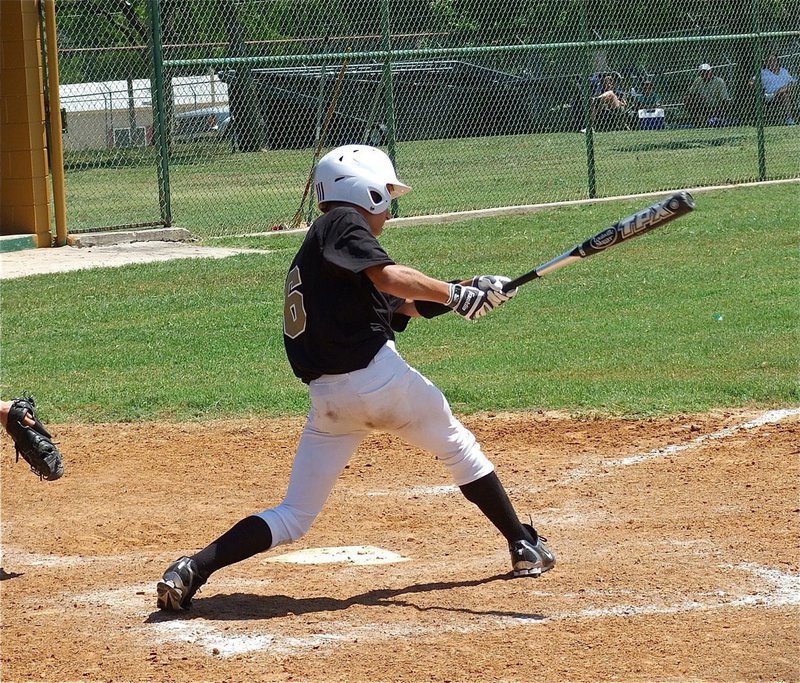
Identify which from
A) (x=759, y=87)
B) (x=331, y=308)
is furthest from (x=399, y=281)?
(x=759, y=87)

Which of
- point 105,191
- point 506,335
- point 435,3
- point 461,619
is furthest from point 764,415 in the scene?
point 105,191

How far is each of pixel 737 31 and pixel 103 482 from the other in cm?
1564

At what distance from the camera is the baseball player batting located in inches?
177

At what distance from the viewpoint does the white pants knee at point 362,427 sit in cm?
456

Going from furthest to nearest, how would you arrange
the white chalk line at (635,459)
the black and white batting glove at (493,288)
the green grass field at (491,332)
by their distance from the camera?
the green grass field at (491,332), the white chalk line at (635,459), the black and white batting glove at (493,288)

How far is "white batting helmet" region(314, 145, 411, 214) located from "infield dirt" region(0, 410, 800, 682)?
1.51 meters

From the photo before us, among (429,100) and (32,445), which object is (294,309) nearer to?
(32,445)

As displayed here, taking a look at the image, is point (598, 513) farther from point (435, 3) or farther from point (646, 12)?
point (646, 12)

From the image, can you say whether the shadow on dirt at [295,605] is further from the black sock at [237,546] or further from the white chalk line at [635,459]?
the white chalk line at [635,459]

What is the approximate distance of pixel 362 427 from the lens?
4.69m

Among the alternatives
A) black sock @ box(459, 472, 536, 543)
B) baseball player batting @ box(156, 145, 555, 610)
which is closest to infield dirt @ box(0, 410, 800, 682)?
black sock @ box(459, 472, 536, 543)

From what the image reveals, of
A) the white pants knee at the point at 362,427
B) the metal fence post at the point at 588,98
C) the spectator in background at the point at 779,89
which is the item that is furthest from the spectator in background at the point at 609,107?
the white pants knee at the point at 362,427

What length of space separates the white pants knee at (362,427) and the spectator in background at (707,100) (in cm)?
1587

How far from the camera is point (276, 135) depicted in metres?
18.8
